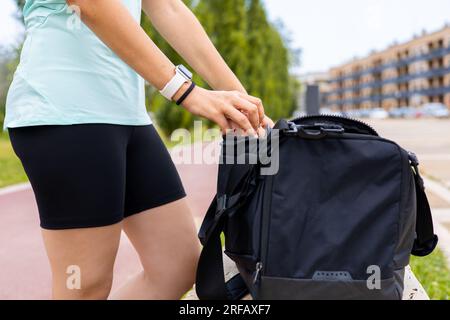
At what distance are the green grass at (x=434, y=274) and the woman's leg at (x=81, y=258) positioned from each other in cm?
240

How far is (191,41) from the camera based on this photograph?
5.18 ft

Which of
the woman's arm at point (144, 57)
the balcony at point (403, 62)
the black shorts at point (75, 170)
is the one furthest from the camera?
the balcony at point (403, 62)

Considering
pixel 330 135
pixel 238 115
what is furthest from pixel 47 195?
pixel 330 135

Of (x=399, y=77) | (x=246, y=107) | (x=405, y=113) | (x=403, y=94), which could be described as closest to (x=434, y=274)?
(x=246, y=107)

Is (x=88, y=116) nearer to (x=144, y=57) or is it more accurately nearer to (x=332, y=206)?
(x=144, y=57)

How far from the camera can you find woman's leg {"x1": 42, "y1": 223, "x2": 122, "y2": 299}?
1275 millimetres

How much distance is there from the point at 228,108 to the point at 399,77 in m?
96.5

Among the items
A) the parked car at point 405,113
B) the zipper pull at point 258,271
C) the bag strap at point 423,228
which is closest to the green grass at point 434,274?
the bag strap at point 423,228

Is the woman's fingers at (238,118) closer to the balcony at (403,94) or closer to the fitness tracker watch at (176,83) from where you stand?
the fitness tracker watch at (176,83)

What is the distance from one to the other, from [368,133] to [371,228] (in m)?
0.25

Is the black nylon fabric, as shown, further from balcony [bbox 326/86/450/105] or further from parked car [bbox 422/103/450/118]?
balcony [bbox 326/86/450/105]

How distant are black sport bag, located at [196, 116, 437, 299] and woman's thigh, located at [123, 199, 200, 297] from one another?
37 centimetres

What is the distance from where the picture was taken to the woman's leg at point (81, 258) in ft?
4.18

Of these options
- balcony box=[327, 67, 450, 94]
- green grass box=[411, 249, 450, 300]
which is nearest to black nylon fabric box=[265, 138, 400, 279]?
green grass box=[411, 249, 450, 300]
